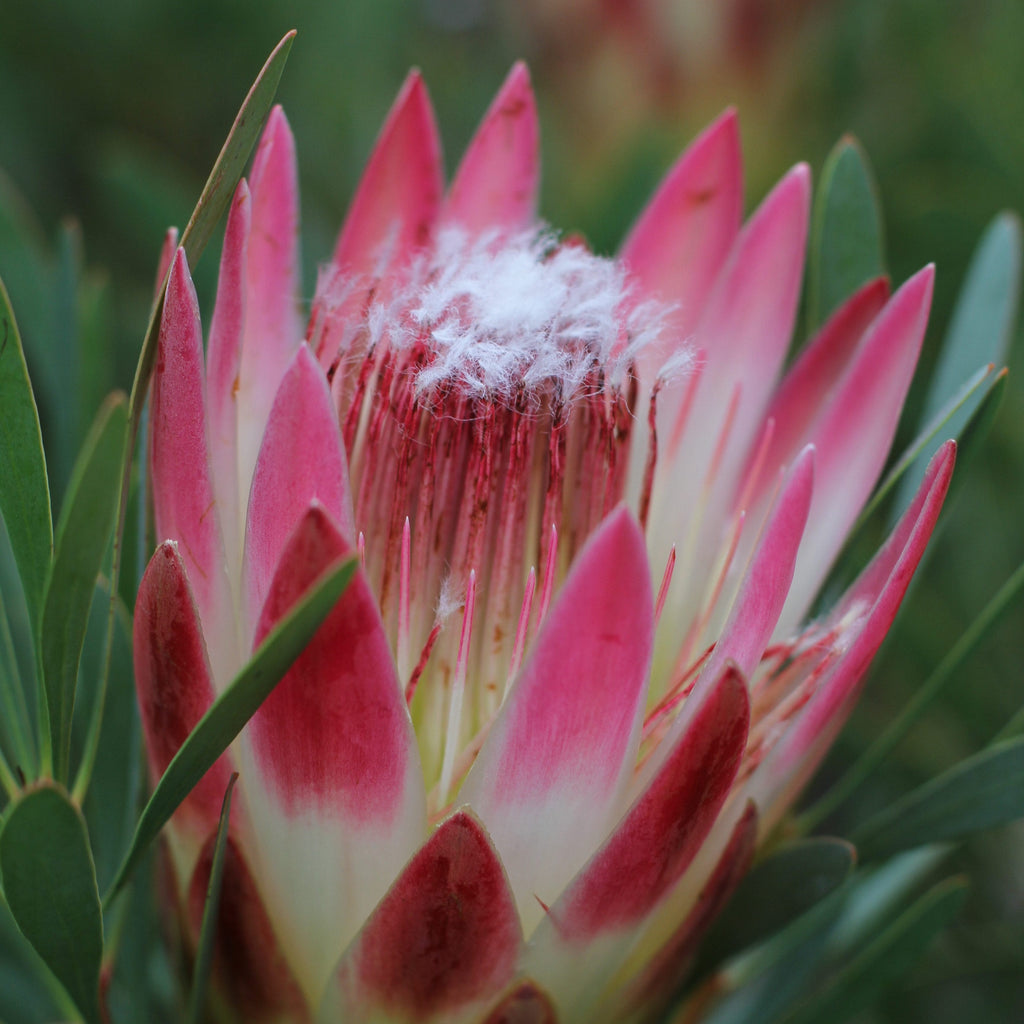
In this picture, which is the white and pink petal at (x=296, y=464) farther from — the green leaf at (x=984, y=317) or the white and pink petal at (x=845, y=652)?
the green leaf at (x=984, y=317)

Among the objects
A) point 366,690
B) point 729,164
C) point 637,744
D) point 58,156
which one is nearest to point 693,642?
point 637,744

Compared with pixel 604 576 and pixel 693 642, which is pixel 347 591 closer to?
pixel 604 576

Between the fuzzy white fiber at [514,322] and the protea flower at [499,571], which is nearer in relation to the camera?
the protea flower at [499,571]

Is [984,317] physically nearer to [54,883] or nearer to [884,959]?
[884,959]

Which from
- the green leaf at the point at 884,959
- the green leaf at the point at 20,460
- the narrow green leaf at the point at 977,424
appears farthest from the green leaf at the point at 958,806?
the green leaf at the point at 20,460

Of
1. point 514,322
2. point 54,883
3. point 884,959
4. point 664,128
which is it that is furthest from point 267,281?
point 664,128

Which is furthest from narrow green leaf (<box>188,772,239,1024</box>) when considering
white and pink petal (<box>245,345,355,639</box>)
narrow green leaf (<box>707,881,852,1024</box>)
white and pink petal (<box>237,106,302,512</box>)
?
narrow green leaf (<box>707,881,852,1024</box>)
